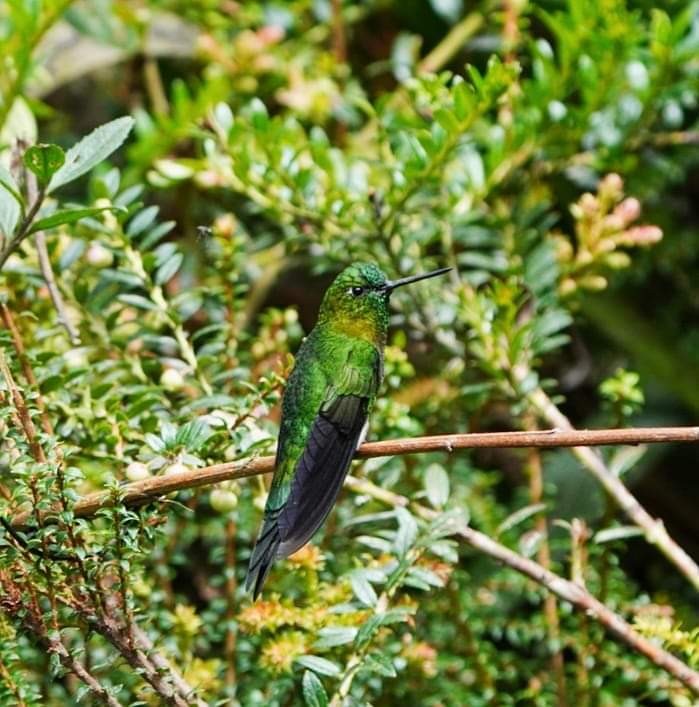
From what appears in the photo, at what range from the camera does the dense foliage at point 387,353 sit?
3.55ft

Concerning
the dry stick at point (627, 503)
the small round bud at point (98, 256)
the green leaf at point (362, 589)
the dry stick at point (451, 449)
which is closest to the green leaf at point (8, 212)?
the dry stick at point (451, 449)

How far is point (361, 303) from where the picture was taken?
137 centimetres

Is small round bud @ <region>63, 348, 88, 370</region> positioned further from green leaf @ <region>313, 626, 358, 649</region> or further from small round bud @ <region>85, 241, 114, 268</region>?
green leaf @ <region>313, 626, 358, 649</region>

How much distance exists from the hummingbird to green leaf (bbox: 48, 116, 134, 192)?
0.35 m

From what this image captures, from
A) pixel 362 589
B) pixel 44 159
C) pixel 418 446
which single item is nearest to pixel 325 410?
pixel 362 589

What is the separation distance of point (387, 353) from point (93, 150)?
0.50 metres

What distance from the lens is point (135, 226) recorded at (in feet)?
4.60

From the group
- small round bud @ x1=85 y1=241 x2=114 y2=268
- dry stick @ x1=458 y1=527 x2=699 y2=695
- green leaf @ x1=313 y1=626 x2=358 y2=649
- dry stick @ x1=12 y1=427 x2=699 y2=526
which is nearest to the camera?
dry stick @ x1=12 y1=427 x2=699 y2=526

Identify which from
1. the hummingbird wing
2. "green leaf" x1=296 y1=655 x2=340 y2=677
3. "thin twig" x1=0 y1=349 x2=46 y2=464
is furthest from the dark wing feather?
"thin twig" x1=0 y1=349 x2=46 y2=464

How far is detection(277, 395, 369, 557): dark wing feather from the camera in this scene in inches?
42.9

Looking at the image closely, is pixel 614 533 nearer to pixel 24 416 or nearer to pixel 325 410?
pixel 325 410

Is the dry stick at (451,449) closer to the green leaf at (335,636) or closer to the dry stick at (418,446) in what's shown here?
the dry stick at (418,446)

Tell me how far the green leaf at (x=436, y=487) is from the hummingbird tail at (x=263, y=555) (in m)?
0.23

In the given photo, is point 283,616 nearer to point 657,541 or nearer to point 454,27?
point 657,541
